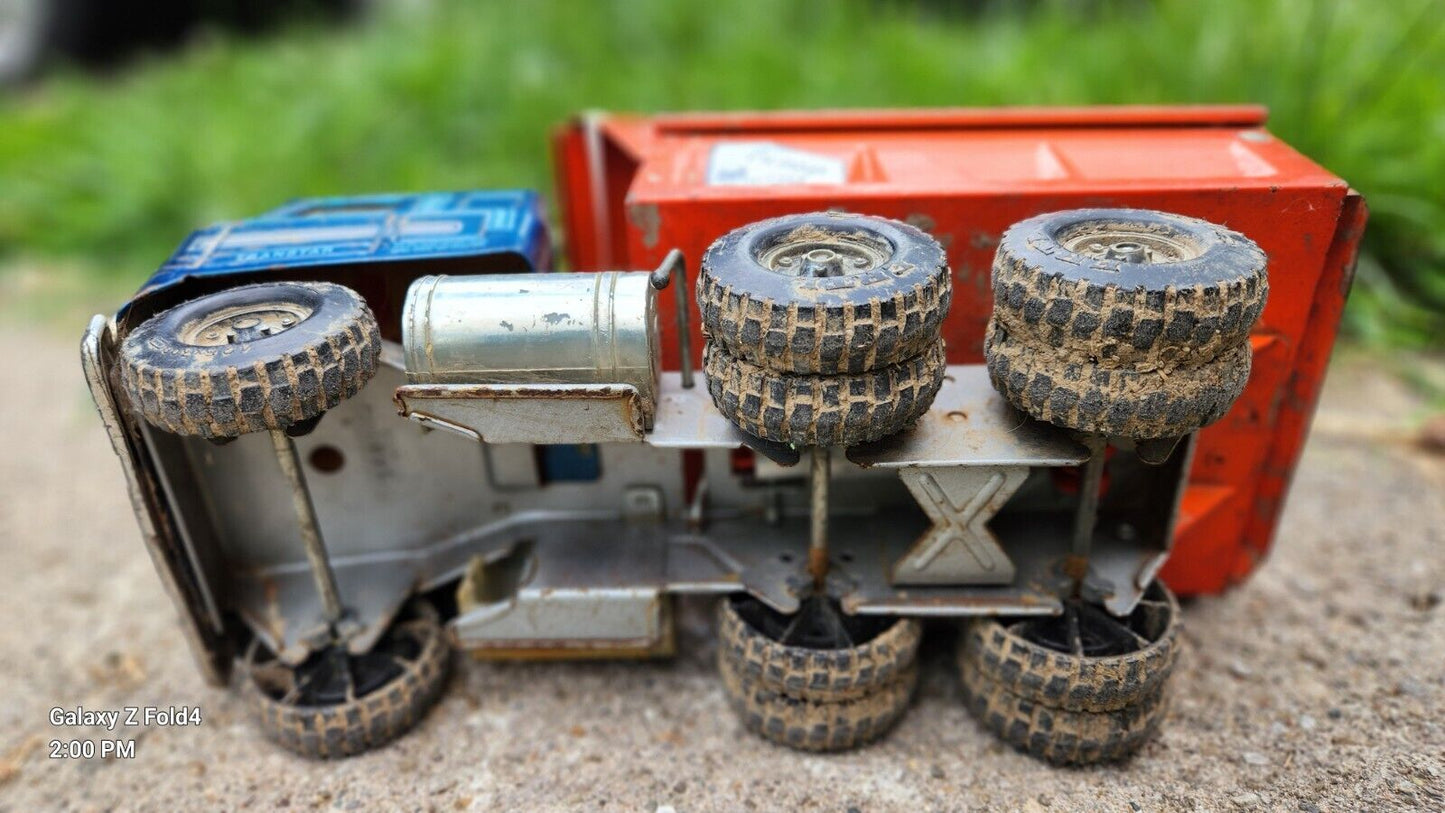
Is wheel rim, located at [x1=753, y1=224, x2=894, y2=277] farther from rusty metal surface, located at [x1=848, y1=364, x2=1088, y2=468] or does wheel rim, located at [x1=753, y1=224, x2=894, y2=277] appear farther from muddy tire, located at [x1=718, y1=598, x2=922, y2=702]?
muddy tire, located at [x1=718, y1=598, x2=922, y2=702]

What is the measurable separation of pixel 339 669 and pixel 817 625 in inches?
52.2

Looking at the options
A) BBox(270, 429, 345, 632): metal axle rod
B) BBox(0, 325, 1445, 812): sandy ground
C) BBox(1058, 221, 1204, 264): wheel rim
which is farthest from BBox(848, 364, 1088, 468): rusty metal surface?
BBox(270, 429, 345, 632): metal axle rod

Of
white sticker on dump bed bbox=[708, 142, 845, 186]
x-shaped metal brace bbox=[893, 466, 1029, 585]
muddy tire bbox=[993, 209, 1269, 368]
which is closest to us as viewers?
muddy tire bbox=[993, 209, 1269, 368]

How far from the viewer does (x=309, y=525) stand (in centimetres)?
258

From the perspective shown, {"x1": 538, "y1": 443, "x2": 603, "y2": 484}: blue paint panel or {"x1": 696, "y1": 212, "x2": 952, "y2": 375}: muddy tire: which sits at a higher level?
{"x1": 696, "y1": 212, "x2": 952, "y2": 375}: muddy tire

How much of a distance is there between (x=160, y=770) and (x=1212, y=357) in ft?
9.33

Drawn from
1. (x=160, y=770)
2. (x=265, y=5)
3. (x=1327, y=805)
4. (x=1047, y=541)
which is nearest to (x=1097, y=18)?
(x=1047, y=541)

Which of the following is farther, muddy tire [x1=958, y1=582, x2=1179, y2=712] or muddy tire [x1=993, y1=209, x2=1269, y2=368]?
muddy tire [x1=958, y1=582, x2=1179, y2=712]

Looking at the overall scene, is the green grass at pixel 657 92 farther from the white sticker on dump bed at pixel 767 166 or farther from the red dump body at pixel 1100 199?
the white sticker on dump bed at pixel 767 166

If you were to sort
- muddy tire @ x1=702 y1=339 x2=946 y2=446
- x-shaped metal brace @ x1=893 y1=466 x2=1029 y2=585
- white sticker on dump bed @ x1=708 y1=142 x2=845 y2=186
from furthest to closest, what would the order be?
white sticker on dump bed @ x1=708 y1=142 x2=845 y2=186
x-shaped metal brace @ x1=893 y1=466 x2=1029 y2=585
muddy tire @ x1=702 y1=339 x2=946 y2=446

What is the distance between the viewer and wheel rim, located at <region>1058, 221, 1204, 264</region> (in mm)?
2271

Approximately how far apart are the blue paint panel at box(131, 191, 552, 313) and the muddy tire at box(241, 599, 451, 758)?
1061mm

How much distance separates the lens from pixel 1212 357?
6.98ft

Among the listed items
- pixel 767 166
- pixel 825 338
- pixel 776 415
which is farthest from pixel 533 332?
pixel 767 166
